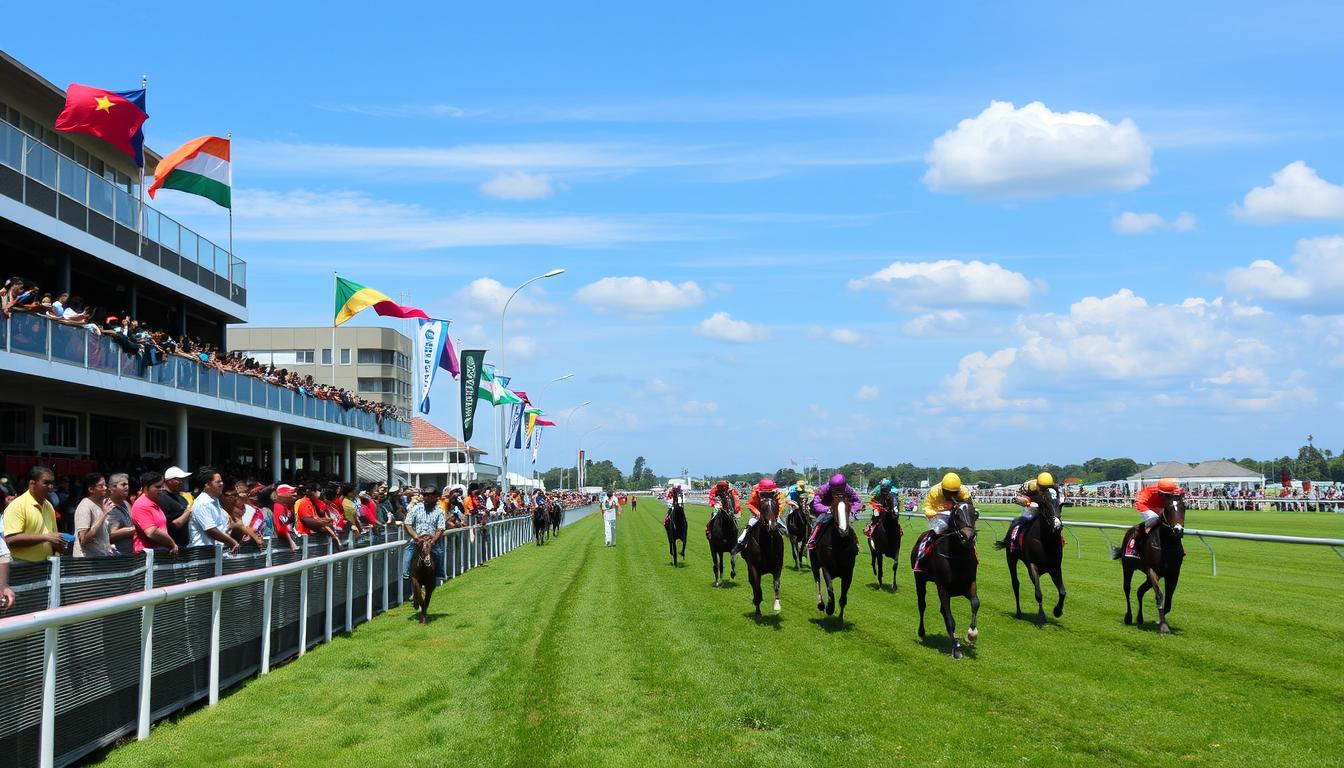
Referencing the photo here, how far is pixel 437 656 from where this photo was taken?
1162 cm

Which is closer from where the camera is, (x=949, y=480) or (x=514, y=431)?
(x=949, y=480)

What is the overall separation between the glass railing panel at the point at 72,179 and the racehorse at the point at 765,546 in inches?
645

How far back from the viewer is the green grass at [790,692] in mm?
7379

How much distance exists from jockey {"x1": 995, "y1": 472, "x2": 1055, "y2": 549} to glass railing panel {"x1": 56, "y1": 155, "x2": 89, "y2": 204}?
62.2 ft

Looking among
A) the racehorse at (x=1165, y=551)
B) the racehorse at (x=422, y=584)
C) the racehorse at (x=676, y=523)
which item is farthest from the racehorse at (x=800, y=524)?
the racehorse at (x=1165, y=551)

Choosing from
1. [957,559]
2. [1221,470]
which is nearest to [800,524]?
→ [957,559]

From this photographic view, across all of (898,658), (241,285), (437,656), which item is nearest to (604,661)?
(437,656)

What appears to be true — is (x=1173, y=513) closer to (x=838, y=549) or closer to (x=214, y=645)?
(x=838, y=549)

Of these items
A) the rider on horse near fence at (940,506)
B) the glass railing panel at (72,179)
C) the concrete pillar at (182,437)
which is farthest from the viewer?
the concrete pillar at (182,437)

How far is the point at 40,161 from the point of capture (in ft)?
72.7

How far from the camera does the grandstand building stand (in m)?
20.9

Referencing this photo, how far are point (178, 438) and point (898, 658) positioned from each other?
807 inches

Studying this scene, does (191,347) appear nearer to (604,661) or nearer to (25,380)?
(25,380)

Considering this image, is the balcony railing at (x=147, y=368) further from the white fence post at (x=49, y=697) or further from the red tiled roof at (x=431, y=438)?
the red tiled roof at (x=431, y=438)
